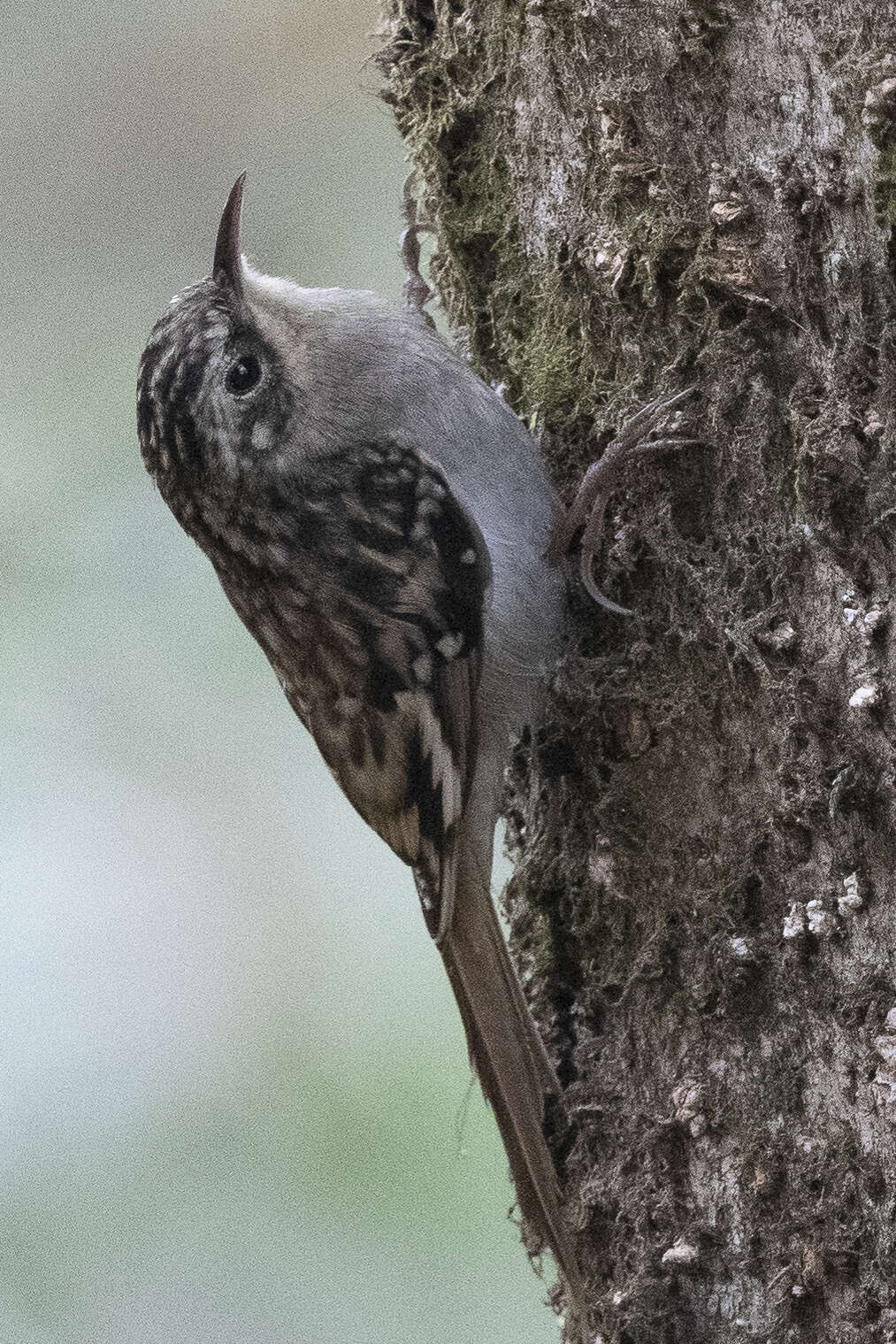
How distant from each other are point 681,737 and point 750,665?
20cm

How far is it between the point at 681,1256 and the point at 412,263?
220 centimetres

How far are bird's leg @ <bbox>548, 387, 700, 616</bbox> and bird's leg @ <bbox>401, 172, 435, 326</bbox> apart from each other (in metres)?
0.82

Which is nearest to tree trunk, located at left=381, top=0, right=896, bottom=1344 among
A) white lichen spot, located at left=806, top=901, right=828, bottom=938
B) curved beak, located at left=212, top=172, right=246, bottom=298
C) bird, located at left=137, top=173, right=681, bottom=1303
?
white lichen spot, located at left=806, top=901, right=828, bottom=938

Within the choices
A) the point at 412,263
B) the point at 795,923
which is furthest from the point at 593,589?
the point at 412,263

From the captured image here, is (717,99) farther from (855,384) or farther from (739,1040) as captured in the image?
(739,1040)

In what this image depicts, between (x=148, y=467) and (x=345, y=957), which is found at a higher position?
(x=148, y=467)

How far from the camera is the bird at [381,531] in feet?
9.14

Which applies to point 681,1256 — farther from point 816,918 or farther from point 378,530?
point 378,530

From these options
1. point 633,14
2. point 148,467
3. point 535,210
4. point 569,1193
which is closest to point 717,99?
point 633,14

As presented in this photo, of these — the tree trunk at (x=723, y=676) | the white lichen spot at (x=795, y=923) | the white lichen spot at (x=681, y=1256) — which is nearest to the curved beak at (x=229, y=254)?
the tree trunk at (x=723, y=676)

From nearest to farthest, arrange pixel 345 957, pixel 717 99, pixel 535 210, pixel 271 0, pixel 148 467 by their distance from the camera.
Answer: pixel 717 99 → pixel 535 210 → pixel 148 467 → pixel 345 957 → pixel 271 0

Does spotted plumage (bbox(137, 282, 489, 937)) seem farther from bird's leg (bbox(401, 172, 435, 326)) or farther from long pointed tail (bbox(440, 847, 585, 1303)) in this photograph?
bird's leg (bbox(401, 172, 435, 326))

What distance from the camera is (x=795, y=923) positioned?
2178 mm

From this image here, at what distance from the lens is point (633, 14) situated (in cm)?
250
